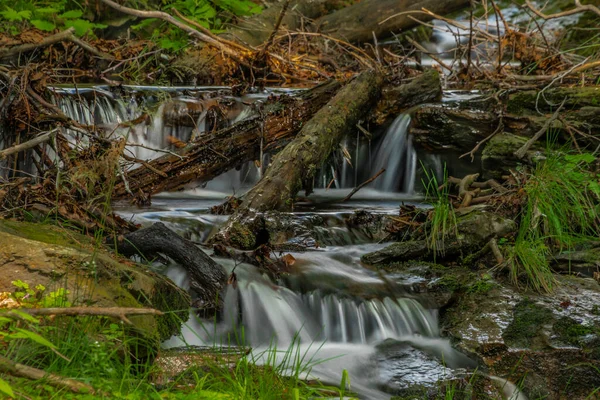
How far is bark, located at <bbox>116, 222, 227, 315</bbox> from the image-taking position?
4.42 metres

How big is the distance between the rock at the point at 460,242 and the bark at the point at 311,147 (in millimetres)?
1015

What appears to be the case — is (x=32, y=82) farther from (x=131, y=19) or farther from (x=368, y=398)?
(x=131, y=19)

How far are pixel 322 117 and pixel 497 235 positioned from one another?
2.32 metres

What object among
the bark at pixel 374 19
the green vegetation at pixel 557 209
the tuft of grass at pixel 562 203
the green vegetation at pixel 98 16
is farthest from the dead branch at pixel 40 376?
the bark at pixel 374 19

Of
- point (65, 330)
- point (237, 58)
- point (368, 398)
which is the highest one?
point (237, 58)

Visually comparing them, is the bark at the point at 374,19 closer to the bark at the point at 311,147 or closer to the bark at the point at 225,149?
the bark at the point at 311,147

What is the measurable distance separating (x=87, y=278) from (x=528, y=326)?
2.65 m

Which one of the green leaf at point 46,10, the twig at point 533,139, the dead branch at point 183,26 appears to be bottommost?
the twig at point 533,139

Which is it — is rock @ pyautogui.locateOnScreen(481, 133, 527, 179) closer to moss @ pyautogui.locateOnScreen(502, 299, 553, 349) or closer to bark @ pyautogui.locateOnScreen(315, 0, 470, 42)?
moss @ pyautogui.locateOnScreen(502, 299, 553, 349)

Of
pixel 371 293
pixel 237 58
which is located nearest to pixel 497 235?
pixel 371 293

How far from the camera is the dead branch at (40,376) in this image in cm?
222

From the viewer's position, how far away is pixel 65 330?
291 centimetres

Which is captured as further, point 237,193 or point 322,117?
point 237,193

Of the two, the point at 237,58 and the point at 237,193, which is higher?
the point at 237,58
